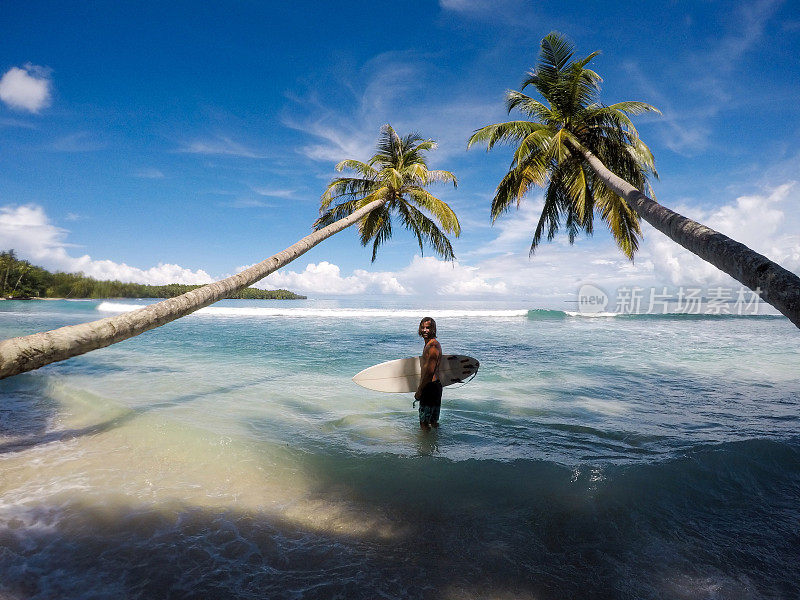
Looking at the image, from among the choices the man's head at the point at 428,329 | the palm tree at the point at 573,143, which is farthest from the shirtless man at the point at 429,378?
the palm tree at the point at 573,143

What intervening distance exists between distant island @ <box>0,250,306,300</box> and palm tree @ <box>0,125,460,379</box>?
51643mm

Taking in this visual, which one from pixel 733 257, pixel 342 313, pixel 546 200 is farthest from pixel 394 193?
pixel 342 313

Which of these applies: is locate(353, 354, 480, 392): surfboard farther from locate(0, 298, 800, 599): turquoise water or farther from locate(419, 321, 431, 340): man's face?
locate(419, 321, 431, 340): man's face

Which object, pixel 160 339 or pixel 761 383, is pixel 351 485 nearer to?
pixel 761 383

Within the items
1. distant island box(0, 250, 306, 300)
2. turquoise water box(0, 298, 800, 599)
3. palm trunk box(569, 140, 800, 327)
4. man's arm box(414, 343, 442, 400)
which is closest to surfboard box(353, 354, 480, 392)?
turquoise water box(0, 298, 800, 599)

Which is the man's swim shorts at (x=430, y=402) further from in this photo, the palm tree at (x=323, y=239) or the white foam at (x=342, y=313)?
the white foam at (x=342, y=313)

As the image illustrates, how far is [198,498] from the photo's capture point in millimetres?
3645

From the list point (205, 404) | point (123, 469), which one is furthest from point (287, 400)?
point (123, 469)

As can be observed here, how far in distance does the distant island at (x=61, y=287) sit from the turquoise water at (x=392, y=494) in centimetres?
5988

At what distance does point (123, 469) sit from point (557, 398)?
286 inches

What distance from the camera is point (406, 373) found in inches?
246

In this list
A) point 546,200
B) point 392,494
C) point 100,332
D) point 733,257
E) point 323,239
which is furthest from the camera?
point 546,200

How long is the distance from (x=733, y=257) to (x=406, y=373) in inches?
172

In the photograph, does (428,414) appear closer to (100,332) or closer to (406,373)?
(406,373)
